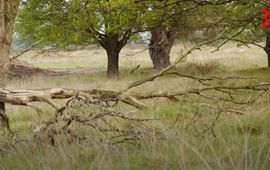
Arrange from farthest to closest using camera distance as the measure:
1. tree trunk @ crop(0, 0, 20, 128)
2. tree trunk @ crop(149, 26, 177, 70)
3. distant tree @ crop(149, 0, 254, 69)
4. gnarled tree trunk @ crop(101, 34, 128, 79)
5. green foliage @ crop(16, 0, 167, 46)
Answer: tree trunk @ crop(149, 26, 177, 70) < gnarled tree trunk @ crop(101, 34, 128, 79) < green foliage @ crop(16, 0, 167, 46) < distant tree @ crop(149, 0, 254, 69) < tree trunk @ crop(0, 0, 20, 128)

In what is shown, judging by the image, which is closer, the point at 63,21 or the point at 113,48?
the point at 63,21

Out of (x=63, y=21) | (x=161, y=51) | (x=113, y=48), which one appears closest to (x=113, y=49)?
(x=113, y=48)

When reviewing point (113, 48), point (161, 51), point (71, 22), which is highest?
point (71, 22)

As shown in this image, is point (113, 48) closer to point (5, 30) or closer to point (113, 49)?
point (113, 49)

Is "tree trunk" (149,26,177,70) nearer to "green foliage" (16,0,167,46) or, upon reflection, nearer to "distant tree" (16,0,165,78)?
"distant tree" (16,0,165,78)

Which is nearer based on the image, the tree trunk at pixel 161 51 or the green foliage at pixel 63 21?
the green foliage at pixel 63 21

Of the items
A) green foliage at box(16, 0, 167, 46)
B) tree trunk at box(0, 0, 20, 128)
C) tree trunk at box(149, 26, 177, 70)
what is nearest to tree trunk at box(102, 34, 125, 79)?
green foliage at box(16, 0, 167, 46)

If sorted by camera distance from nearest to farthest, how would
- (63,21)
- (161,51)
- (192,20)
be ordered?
(192,20) → (63,21) → (161,51)

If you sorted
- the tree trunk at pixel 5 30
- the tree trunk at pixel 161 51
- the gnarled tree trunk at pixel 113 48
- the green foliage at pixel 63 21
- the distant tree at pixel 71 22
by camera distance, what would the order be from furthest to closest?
the tree trunk at pixel 161 51, the gnarled tree trunk at pixel 113 48, the green foliage at pixel 63 21, the distant tree at pixel 71 22, the tree trunk at pixel 5 30

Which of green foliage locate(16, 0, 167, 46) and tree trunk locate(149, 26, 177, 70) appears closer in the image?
green foliage locate(16, 0, 167, 46)

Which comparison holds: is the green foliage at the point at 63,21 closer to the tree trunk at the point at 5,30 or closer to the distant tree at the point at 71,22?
the distant tree at the point at 71,22

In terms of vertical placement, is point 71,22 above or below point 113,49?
above

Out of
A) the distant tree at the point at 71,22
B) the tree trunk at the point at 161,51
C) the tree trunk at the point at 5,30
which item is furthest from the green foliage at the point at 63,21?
the tree trunk at the point at 5,30

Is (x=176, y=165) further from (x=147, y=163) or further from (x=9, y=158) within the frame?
(x=9, y=158)
